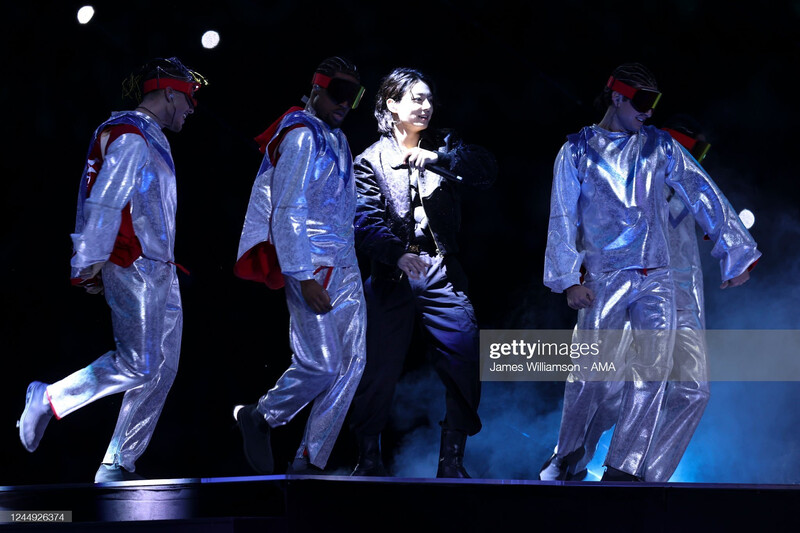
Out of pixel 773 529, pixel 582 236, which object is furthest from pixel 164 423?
pixel 773 529

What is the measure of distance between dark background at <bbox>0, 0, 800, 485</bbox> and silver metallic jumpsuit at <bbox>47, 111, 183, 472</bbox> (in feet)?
3.74

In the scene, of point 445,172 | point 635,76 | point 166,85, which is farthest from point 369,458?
point 635,76

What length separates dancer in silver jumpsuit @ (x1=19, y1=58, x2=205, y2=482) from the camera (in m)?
3.53

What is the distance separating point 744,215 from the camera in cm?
512

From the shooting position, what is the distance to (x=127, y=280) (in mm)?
3592

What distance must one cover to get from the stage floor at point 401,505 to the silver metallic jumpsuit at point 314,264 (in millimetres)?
388

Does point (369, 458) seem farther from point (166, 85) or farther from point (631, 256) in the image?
point (166, 85)

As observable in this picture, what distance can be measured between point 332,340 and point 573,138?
1.41 metres

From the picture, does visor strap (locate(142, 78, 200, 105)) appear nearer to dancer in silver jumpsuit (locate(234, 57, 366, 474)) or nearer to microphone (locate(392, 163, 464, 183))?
dancer in silver jumpsuit (locate(234, 57, 366, 474))

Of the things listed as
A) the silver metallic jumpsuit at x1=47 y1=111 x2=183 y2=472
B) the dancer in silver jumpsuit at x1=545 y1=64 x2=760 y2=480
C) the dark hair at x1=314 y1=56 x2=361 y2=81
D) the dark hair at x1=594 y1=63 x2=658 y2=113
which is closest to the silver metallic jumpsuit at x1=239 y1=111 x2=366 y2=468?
the dark hair at x1=314 y1=56 x2=361 y2=81

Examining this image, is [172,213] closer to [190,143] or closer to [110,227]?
[110,227]

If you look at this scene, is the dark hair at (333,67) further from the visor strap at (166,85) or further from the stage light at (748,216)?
the stage light at (748,216)

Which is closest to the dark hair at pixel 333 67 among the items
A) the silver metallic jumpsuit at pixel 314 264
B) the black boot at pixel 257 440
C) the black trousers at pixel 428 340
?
the silver metallic jumpsuit at pixel 314 264

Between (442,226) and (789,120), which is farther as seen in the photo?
(789,120)
